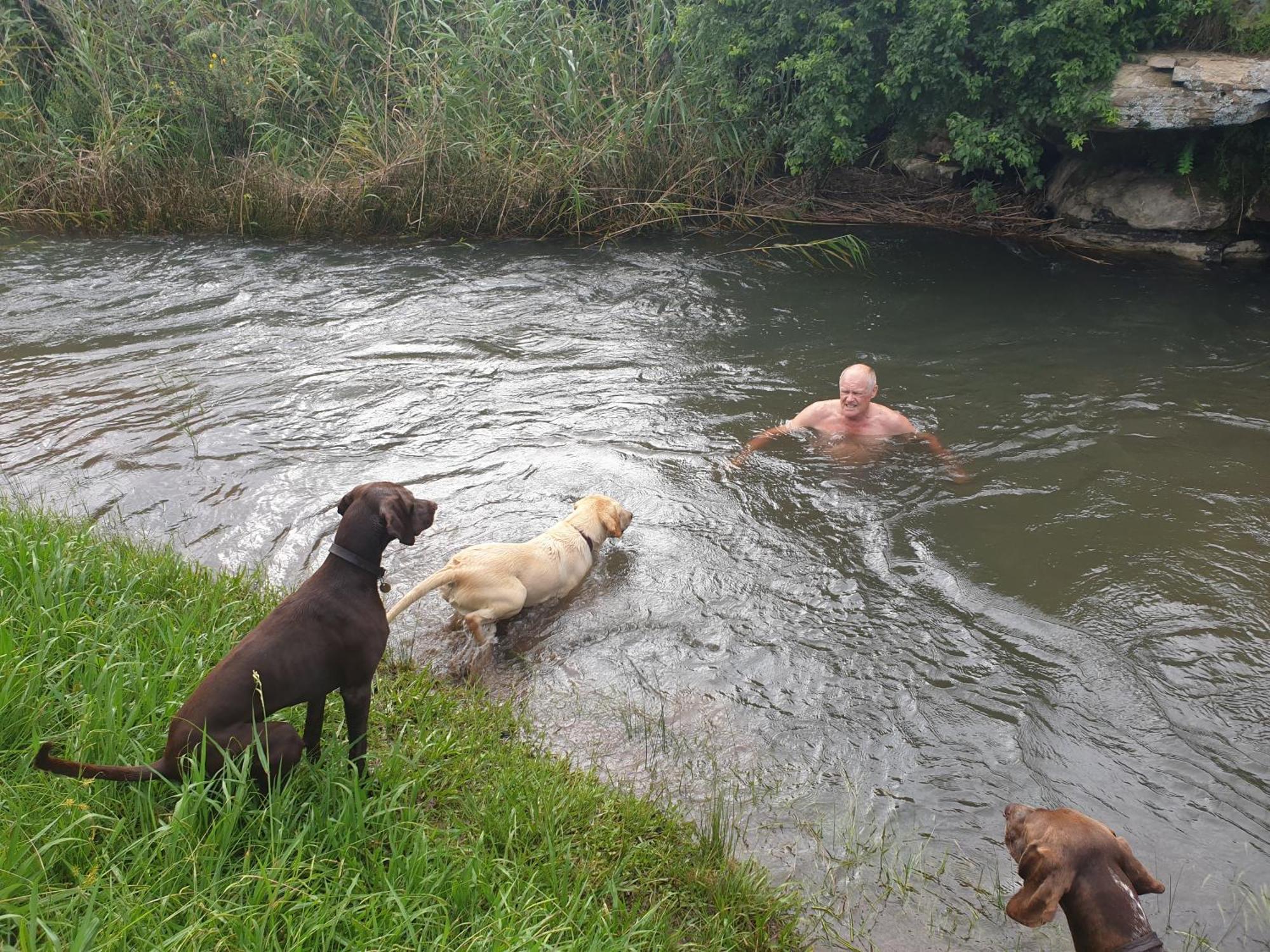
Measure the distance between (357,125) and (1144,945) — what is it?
43.5ft

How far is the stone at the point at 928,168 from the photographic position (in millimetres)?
13656

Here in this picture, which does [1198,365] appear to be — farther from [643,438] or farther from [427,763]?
[427,763]

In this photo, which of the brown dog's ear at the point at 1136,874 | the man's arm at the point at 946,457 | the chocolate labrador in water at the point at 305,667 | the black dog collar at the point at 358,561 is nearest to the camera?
the brown dog's ear at the point at 1136,874

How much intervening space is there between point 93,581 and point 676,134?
1053 centimetres

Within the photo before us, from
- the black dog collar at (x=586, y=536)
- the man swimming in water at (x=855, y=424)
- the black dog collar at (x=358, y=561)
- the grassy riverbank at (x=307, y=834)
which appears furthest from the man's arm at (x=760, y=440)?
the black dog collar at (x=358, y=561)

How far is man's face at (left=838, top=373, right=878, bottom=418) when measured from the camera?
7.69 m

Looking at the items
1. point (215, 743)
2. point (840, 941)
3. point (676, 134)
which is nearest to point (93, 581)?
point (215, 743)

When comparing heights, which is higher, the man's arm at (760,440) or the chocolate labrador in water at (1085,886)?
the chocolate labrador in water at (1085,886)

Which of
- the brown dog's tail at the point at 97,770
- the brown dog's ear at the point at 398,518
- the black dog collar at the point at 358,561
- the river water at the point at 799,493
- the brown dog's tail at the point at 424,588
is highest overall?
the brown dog's ear at the point at 398,518

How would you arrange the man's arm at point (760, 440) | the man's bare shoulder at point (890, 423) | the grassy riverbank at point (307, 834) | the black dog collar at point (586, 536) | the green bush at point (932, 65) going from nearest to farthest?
the grassy riverbank at point (307, 834), the black dog collar at point (586, 536), the man's arm at point (760, 440), the man's bare shoulder at point (890, 423), the green bush at point (932, 65)

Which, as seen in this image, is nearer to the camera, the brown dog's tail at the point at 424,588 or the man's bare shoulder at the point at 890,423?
the brown dog's tail at the point at 424,588

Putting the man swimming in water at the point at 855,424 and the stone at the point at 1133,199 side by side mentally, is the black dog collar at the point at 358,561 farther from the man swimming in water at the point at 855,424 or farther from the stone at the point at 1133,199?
the stone at the point at 1133,199

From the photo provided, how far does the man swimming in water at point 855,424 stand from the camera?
7.72m

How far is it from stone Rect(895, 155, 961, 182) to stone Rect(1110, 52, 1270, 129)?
308 centimetres
